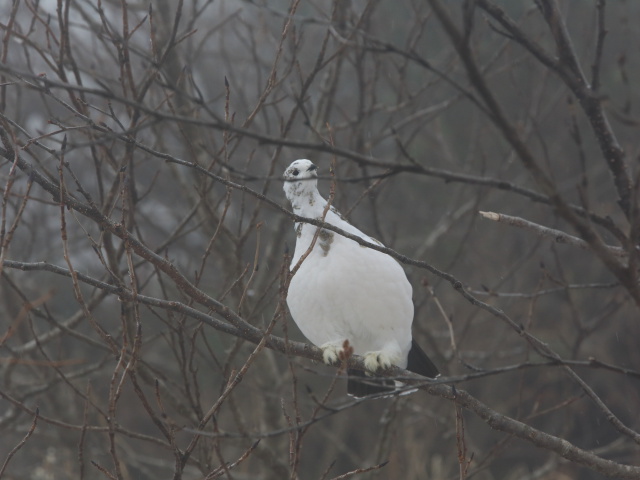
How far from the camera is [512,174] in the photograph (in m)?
10.3

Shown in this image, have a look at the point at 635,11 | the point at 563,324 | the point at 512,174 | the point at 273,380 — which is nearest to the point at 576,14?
the point at 635,11

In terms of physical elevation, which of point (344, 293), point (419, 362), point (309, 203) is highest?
point (309, 203)

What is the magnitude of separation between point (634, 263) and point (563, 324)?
8.64 metres

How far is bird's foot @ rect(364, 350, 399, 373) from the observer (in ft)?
9.95

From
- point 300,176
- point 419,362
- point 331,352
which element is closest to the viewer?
point 331,352

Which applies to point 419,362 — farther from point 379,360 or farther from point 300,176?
point 300,176

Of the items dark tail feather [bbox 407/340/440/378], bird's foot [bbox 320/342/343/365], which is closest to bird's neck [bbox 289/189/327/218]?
bird's foot [bbox 320/342/343/365]

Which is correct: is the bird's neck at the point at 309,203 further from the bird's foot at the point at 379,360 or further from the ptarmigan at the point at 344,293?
the bird's foot at the point at 379,360

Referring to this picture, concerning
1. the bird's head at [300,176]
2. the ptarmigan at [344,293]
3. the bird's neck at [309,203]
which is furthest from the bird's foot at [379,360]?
the bird's head at [300,176]

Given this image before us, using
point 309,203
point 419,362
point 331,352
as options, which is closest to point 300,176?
point 309,203

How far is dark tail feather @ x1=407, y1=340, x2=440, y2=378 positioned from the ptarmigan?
0.01 m

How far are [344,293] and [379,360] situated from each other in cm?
34

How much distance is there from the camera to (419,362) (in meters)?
3.46

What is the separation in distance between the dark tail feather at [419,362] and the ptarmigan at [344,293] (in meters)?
0.01
